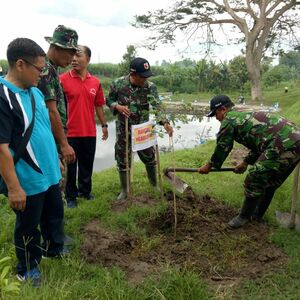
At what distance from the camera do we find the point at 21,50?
2510mm

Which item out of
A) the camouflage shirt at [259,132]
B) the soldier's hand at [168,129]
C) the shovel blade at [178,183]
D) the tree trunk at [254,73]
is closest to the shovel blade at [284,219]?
the camouflage shirt at [259,132]

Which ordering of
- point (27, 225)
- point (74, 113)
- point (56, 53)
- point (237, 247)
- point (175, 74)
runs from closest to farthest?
point (27, 225)
point (56, 53)
point (237, 247)
point (74, 113)
point (175, 74)

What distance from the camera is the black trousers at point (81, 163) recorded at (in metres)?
4.46

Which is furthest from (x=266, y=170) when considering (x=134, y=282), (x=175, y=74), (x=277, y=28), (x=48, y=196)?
(x=175, y=74)

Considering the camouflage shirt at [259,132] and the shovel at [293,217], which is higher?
the camouflage shirt at [259,132]

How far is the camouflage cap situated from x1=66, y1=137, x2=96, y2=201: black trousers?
135cm

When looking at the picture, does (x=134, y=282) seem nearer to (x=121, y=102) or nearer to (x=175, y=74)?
(x=121, y=102)

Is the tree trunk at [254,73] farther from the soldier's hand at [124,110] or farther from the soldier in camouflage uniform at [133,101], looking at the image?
the soldier's hand at [124,110]

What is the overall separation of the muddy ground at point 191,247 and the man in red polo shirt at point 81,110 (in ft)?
2.21

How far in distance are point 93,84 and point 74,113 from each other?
425mm

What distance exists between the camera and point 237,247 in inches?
143

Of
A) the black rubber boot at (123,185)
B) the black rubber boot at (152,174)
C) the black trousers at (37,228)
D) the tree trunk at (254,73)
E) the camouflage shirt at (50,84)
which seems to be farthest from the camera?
the tree trunk at (254,73)

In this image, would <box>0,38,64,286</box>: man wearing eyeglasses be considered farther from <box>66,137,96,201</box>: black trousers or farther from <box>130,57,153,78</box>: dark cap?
<box>130,57,153,78</box>: dark cap

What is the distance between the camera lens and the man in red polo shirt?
425 cm
